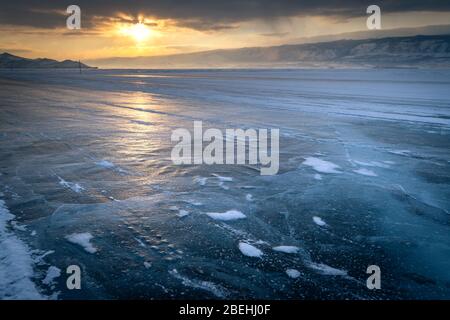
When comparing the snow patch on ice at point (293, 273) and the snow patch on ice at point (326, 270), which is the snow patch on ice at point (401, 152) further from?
the snow patch on ice at point (293, 273)

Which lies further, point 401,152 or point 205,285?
point 401,152

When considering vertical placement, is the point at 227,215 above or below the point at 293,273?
above

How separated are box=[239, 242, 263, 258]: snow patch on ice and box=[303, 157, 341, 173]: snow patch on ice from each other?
9.13ft

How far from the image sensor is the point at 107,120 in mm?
10336

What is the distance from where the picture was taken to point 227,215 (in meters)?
3.95

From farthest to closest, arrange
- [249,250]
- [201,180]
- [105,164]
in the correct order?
[105,164]
[201,180]
[249,250]

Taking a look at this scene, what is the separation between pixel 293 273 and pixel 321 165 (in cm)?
341

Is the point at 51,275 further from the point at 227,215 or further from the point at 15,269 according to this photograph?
the point at 227,215

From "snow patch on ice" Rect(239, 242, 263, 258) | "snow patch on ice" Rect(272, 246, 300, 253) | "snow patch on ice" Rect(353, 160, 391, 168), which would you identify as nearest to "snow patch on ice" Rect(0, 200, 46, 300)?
"snow patch on ice" Rect(239, 242, 263, 258)

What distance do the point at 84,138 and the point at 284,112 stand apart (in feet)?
23.9

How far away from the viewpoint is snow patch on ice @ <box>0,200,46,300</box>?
251 centimetres

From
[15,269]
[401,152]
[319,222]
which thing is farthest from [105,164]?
[401,152]

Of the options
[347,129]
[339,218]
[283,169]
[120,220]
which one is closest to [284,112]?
[347,129]

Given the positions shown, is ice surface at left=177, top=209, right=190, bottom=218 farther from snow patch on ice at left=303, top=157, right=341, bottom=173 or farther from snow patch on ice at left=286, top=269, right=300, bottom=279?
snow patch on ice at left=303, top=157, right=341, bottom=173
